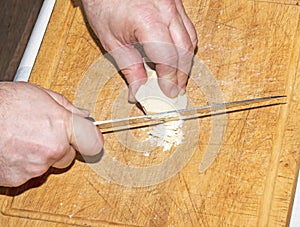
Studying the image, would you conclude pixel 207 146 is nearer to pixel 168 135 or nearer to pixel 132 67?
pixel 168 135

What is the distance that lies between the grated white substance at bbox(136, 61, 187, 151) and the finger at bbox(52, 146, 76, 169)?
0.49ft

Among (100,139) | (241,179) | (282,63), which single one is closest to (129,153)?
(100,139)

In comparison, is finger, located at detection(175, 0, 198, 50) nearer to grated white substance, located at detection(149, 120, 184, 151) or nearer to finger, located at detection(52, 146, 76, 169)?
grated white substance, located at detection(149, 120, 184, 151)

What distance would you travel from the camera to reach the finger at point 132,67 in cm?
108

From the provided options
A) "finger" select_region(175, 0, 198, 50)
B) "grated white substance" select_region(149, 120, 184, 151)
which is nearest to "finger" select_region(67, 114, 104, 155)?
"grated white substance" select_region(149, 120, 184, 151)

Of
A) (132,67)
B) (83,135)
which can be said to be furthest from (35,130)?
(132,67)

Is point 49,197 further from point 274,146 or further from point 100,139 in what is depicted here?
point 274,146

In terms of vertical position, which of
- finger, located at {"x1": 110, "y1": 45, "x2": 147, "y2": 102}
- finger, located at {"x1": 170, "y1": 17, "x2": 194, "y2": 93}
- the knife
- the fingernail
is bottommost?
the knife

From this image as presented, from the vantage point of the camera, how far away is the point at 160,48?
39.6 inches

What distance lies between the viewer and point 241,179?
3.30 feet

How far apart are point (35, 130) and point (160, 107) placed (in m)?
0.24

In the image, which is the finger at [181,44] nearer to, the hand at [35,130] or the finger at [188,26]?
→ the finger at [188,26]

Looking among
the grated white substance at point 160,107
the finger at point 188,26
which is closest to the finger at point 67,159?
the grated white substance at point 160,107

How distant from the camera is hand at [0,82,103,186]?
3.15 feet
